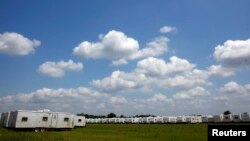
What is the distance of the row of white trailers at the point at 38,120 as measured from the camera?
4491 centimetres

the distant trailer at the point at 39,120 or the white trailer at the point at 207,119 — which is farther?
the white trailer at the point at 207,119

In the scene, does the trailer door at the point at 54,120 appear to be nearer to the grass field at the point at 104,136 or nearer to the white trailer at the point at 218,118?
the grass field at the point at 104,136

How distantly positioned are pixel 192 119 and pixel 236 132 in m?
85.8

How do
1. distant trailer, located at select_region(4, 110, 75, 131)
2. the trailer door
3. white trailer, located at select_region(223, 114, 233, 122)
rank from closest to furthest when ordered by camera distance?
1. distant trailer, located at select_region(4, 110, 75, 131)
2. the trailer door
3. white trailer, located at select_region(223, 114, 233, 122)

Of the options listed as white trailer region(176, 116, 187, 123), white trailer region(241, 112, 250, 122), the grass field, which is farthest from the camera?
white trailer region(176, 116, 187, 123)

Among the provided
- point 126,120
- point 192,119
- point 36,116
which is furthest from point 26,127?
point 126,120

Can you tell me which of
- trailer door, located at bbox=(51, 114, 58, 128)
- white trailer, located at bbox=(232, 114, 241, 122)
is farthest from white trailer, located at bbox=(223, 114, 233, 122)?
trailer door, located at bbox=(51, 114, 58, 128)

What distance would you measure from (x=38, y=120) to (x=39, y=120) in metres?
0.16

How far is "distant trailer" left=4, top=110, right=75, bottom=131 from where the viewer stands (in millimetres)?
44888

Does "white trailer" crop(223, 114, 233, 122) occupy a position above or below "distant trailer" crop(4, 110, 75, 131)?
above

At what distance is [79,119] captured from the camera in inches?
2532

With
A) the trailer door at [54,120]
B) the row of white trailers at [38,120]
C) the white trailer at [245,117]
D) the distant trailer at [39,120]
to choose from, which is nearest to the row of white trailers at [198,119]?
the white trailer at [245,117]

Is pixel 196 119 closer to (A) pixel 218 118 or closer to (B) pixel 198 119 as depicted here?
(B) pixel 198 119

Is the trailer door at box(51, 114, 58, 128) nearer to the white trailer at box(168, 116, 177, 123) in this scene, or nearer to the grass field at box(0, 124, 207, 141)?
the grass field at box(0, 124, 207, 141)
